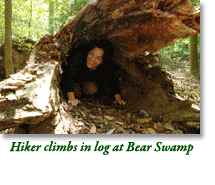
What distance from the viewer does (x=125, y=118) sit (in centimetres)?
226

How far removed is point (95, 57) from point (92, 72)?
0.44 meters

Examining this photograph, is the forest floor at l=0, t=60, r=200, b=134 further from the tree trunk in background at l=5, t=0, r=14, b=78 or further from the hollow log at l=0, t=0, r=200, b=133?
the tree trunk in background at l=5, t=0, r=14, b=78

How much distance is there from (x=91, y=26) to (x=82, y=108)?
1.34 m

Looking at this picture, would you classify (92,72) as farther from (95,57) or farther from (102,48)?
(102,48)

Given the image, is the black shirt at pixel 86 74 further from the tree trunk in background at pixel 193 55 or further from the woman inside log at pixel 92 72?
the tree trunk in background at pixel 193 55

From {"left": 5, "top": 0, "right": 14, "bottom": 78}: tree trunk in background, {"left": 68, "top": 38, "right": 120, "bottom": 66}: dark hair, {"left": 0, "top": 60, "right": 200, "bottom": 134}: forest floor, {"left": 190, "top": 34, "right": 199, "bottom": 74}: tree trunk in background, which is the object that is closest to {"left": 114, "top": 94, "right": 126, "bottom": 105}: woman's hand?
{"left": 0, "top": 60, "right": 200, "bottom": 134}: forest floor

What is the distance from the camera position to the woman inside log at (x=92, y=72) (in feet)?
8.48

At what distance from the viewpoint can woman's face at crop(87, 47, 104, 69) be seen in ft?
8.99

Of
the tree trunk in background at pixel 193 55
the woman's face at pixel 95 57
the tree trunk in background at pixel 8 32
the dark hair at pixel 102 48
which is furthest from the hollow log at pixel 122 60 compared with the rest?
the tree trunk in background at pixel 8 32

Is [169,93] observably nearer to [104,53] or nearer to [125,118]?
[125,118]

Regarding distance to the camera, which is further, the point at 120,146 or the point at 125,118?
the point at 125,118

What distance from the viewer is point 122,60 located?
2807mm

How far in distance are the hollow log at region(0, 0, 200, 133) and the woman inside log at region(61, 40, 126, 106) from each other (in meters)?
0.16

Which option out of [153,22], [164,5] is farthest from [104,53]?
[164,5]
